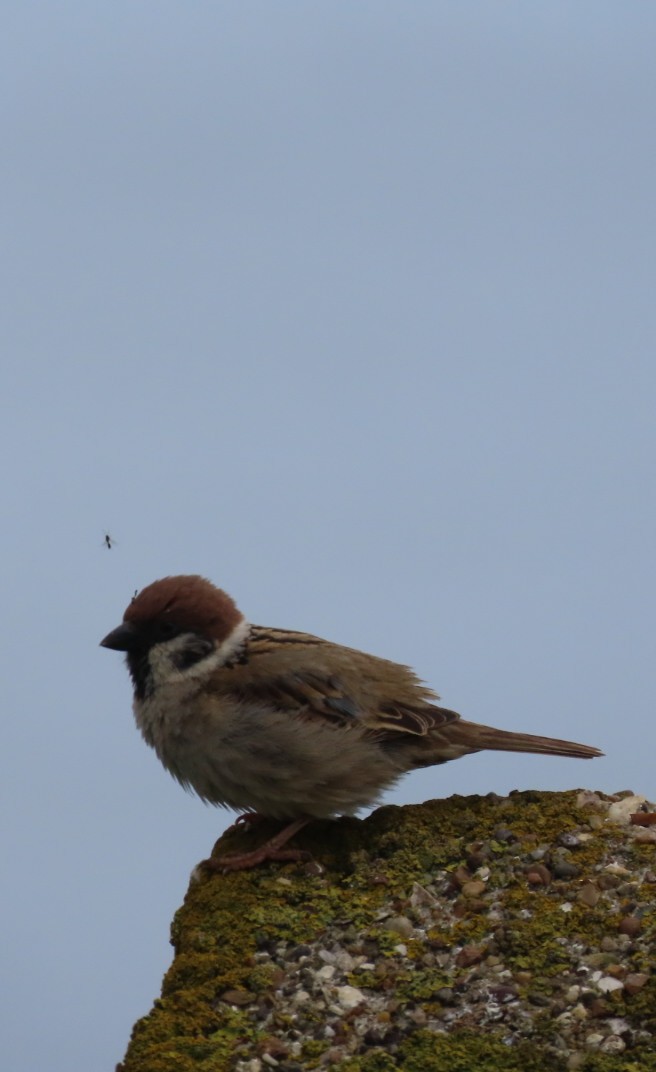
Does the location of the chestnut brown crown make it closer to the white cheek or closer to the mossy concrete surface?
the white cheek

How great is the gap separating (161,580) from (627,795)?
4.74ft

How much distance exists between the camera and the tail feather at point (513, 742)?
4.60 meters

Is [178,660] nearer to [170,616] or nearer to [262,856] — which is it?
[170,616]

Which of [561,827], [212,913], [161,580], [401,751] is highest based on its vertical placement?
[161,580]

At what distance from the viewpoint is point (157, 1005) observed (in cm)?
348

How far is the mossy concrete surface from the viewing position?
Answer: 127 inches

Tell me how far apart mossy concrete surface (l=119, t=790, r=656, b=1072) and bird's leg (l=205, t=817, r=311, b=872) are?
1.2 inches

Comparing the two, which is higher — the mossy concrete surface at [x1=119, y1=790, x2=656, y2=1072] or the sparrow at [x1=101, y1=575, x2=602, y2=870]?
the sparrow at [x1=101, y1=575, x2=602, y2=870]

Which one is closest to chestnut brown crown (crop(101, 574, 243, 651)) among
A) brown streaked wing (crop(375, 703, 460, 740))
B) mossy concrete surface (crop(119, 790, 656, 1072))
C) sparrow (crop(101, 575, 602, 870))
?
sparrow (crop(101, 575, 602, 870))

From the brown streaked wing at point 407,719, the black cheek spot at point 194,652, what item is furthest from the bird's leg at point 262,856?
the black cheek spot at point 194,652

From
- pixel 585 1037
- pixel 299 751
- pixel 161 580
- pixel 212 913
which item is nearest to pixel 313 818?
pixel 299 751

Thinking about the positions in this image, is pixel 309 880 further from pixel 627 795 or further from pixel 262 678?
pixel 627 795

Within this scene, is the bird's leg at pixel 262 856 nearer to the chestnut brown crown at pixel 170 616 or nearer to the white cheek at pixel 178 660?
the white cheek at pixel 178 660

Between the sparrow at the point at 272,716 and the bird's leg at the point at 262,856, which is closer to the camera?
the bird's leg at the point at 262,856
